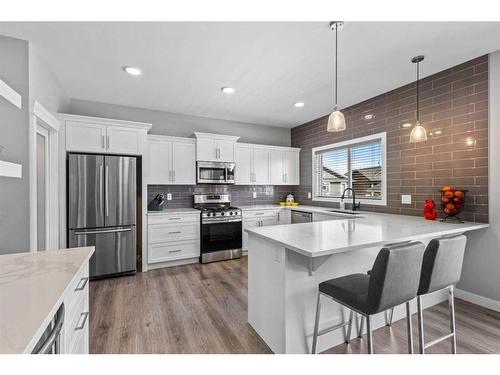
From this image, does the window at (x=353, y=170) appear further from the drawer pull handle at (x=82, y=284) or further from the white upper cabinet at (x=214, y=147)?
the drawer pull handle at (x=82, y=284)

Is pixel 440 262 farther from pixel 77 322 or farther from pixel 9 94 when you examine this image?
pixel 9 94

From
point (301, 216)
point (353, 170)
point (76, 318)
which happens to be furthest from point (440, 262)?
point (301, 216)

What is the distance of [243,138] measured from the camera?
4.96 m

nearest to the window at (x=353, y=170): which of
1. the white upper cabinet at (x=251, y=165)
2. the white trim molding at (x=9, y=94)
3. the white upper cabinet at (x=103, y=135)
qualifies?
the white upper cabinet at (x=251, y=165)

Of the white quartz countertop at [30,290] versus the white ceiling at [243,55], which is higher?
the white ceiling at [243,55]

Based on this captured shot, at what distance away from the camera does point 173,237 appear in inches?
147

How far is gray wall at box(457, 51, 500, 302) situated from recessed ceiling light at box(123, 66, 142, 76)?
374 centimetres

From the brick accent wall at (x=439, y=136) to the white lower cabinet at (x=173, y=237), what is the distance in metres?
2.81

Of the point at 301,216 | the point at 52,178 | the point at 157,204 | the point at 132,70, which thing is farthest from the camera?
the point at 301,216

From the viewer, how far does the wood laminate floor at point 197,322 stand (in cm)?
185

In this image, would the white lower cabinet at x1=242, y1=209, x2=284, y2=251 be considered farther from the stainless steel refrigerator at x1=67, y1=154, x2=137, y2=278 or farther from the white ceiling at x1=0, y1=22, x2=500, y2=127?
the white ceiling at x1=0, y1=22, x2=500, y2=127

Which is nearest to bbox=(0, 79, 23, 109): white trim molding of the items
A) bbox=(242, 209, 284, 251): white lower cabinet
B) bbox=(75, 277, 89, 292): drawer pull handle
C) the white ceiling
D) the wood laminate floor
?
the white ceiling

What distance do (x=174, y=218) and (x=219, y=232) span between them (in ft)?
2.58

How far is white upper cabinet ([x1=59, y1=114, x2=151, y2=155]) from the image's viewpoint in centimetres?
312
